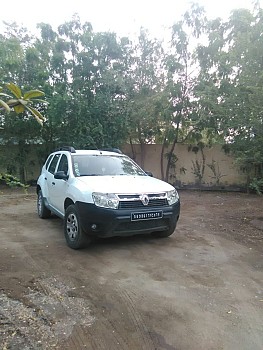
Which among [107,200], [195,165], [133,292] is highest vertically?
[195,165]

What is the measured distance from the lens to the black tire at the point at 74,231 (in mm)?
4668

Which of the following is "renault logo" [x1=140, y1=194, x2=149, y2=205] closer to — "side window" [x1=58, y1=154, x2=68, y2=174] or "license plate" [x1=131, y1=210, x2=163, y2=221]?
"license plate" [x1=131, y1=210, x2=163, y2=221]

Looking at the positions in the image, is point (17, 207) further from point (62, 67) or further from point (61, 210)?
point (62, 67)

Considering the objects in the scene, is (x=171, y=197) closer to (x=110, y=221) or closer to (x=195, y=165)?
(x=110, y=221)

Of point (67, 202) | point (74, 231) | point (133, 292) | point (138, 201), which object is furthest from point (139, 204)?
point (133, 292)

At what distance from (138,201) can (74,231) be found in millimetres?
1164

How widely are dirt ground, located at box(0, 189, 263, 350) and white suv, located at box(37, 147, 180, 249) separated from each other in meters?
0.40

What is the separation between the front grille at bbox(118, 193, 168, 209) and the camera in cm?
456

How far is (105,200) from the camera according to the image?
4504 mm

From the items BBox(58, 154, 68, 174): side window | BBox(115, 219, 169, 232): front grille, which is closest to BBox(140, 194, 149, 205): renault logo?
BBox(115, 219, 169, 232): front grille

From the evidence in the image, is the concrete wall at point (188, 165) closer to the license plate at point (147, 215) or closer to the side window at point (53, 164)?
the side window at point (53, 164)

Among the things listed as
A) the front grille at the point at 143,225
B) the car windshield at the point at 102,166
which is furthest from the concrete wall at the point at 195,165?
the front grille at the point at 143,225

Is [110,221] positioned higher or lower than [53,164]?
lower

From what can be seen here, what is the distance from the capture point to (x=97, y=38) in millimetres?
11805
